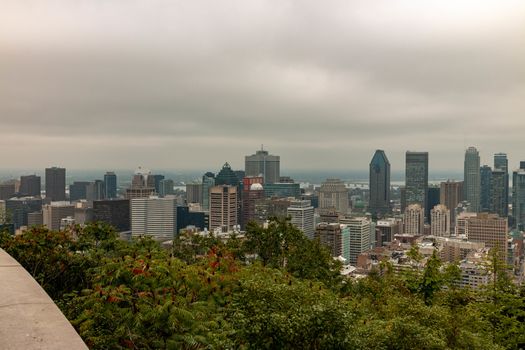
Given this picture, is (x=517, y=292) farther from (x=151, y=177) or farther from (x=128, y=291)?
(x=151, y=177)

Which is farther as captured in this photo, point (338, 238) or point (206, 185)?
point (206, 185)

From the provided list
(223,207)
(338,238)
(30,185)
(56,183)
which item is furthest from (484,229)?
(56,183)

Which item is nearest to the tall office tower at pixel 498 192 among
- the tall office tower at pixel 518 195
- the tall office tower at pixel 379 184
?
the tall office tower at pixel 518 195

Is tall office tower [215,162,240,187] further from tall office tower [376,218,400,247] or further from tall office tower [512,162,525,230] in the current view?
tall office tower [512,162,525,230]

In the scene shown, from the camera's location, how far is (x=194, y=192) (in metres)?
104

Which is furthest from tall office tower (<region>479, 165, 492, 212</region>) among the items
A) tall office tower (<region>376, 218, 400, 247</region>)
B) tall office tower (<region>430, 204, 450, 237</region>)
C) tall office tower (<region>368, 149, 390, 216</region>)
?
tall office tower (<region>376, 218, 400, 247</region>)

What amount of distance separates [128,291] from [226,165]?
342 ft

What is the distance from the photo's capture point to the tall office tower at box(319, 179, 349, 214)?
12119cm

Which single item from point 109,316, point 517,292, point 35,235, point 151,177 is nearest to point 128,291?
point 109,316

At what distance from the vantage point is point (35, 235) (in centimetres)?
738

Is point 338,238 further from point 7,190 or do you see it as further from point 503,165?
point 503,165

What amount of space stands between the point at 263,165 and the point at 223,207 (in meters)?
54.5

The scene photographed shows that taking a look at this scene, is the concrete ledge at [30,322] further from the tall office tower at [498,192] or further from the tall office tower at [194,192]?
the tall office tower at [498,192]

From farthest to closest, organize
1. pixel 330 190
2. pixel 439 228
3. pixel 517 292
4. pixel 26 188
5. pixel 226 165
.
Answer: pixel 330 190
pixel 226 165
pixel 439 228
pixel 26 188
pixel 517 292
